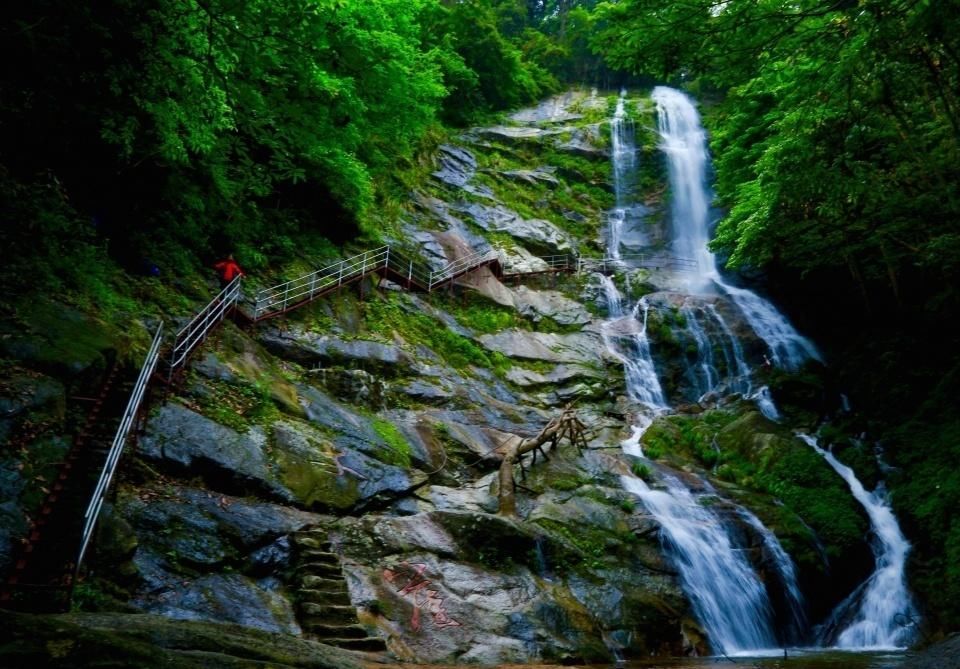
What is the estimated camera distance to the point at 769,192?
1285 cm

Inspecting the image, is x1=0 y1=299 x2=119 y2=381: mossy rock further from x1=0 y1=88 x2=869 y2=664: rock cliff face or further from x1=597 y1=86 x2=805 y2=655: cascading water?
x1=597 y1=86 x2=805 y2=655: cascading water

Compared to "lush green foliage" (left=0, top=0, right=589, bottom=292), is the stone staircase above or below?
below

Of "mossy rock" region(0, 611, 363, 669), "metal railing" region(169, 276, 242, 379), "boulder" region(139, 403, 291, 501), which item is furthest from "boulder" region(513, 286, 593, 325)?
"mossy rock" region(0, 611, 363, 669)

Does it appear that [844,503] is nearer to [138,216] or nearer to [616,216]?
[138,216]

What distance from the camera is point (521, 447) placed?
11727 mm

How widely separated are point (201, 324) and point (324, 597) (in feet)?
16.9

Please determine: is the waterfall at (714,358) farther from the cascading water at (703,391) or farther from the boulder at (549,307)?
the boulder at (549,307)

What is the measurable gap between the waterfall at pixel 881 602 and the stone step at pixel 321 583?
28.5 ft

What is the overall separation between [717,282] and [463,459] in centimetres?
1670

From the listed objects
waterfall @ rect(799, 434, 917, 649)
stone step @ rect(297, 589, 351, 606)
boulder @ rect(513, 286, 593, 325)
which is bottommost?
waterfall @ rect(799, 434, 917, 649)

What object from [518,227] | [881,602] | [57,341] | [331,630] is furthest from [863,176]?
[518,227]

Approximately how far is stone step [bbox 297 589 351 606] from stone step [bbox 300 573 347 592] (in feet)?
0.27

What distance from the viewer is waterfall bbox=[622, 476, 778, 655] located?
9.58 m

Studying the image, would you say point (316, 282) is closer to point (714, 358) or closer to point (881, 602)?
point (714, 358)
